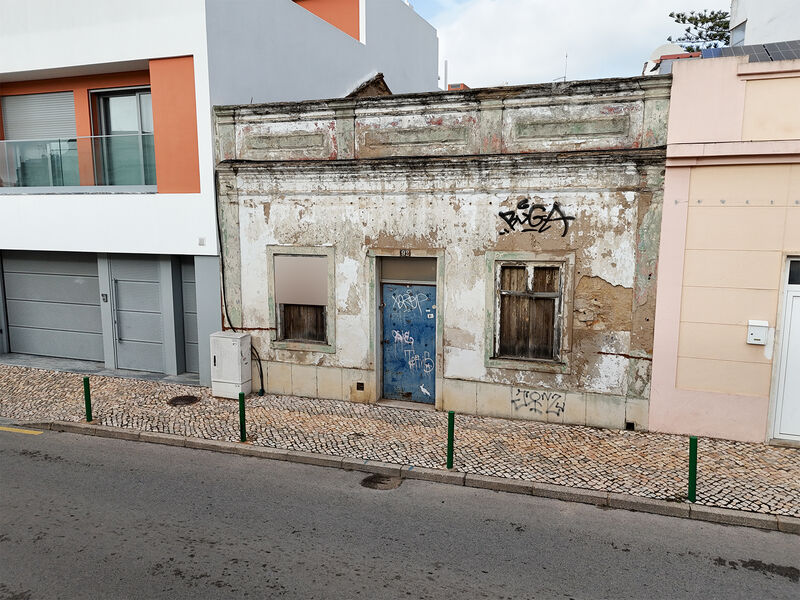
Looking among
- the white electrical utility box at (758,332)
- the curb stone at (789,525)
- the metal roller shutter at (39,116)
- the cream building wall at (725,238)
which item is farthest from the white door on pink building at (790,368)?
the metal roller shutter at (39,116)

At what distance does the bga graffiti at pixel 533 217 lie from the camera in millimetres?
8797

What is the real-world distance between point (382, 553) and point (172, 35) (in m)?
9.79

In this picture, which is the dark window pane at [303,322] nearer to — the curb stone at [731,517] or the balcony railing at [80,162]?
the balcony railing at [80,162]

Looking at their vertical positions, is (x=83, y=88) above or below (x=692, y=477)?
above

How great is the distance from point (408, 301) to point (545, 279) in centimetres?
241

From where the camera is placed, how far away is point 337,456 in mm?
7988

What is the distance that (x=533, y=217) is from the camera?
29.3ft

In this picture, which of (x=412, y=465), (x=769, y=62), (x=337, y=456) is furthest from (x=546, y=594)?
(x=769, y=62)

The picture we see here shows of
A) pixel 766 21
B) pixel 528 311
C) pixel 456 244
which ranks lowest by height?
pixel 528 311

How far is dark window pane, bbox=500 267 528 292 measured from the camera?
920 centimetres

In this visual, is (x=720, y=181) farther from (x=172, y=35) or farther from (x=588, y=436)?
(x=172, y=35)

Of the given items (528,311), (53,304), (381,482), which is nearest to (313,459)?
(381,482)

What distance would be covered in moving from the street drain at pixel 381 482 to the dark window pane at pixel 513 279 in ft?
11.9

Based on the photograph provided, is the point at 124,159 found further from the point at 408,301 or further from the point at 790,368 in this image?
the point at 790,368
